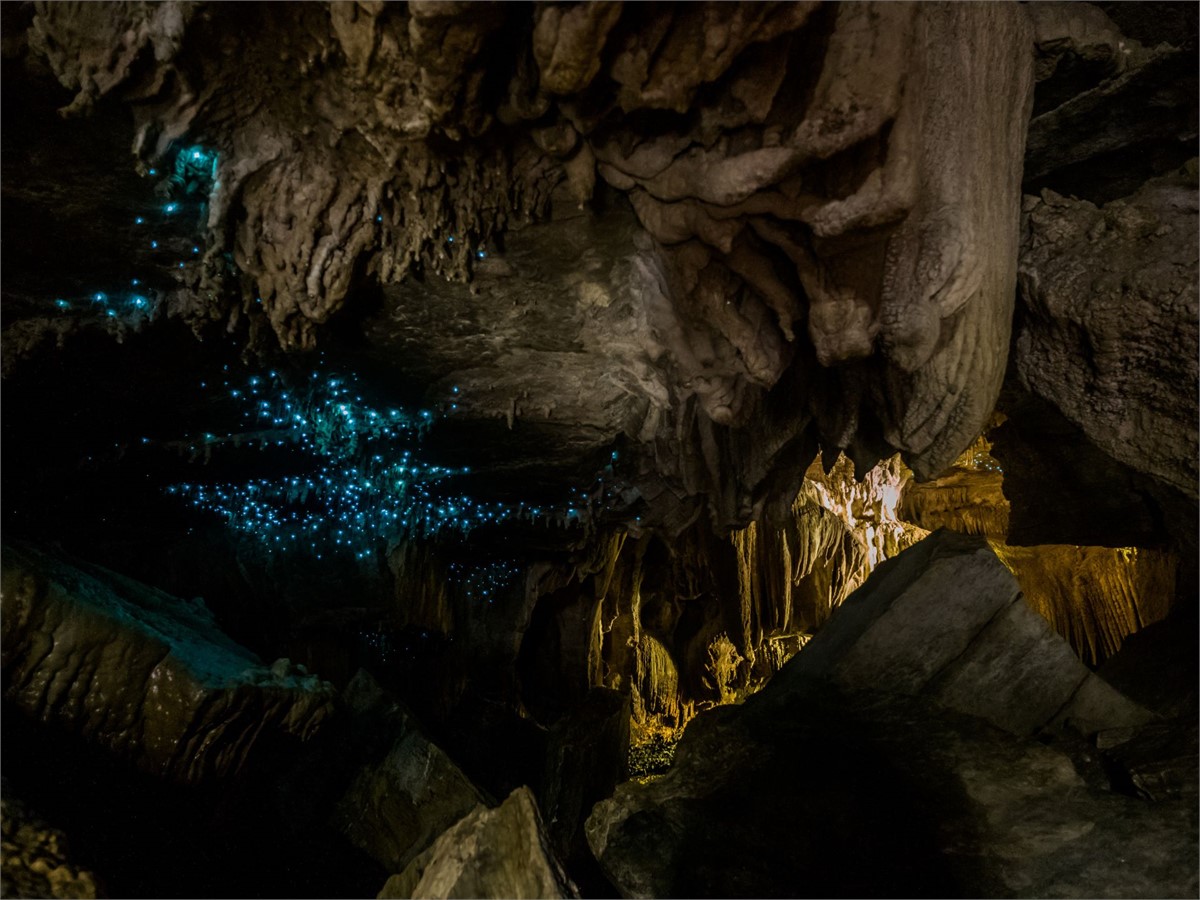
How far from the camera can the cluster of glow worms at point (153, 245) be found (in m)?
2.55

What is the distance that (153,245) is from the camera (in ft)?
9.68

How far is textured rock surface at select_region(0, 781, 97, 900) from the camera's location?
2326 millimetres

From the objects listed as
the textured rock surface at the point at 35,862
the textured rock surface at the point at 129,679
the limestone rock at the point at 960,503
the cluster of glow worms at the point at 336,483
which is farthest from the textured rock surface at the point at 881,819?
the limestone rock at the point at 960,503

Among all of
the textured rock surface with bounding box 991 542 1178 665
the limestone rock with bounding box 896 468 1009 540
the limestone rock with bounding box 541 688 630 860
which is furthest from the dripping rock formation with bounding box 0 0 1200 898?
the limestone rock with bounding box 896 468 1009 540

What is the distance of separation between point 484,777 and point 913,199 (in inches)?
278

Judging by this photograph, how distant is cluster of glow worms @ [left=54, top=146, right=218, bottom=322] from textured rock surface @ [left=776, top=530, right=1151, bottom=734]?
4117mm

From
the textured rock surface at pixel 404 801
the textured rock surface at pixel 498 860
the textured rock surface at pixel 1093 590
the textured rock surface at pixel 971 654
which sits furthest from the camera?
the textured rock surface at pixel 1093 590

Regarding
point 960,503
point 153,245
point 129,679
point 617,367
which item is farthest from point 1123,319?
point 960,503

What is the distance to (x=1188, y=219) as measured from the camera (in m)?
3.09

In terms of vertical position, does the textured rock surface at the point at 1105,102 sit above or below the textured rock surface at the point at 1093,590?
above


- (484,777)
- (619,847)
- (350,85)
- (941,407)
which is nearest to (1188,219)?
(941,407)

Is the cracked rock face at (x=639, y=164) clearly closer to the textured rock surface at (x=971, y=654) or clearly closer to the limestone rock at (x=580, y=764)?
the textured rock surface at (x=971, y=654)

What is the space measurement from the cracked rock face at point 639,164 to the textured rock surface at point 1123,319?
0.38 meters

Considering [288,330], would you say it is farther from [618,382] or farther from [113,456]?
[113,456]
